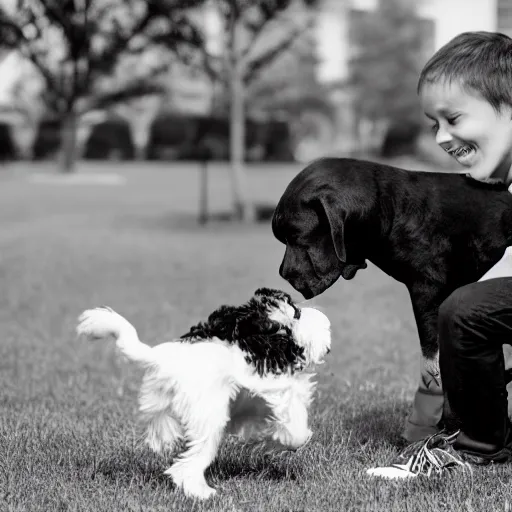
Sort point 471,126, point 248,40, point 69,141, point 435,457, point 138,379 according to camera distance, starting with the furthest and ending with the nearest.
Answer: point 69,141 < point 248,40 < point 138,379 < point 435,457 < point 471,126

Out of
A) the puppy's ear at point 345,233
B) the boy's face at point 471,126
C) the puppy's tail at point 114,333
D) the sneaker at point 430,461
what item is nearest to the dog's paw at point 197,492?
the puppy's tail at point 114,333

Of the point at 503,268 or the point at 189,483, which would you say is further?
the point at 503,268

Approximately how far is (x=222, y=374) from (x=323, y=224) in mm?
729

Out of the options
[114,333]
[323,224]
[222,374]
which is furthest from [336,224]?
[114,333]

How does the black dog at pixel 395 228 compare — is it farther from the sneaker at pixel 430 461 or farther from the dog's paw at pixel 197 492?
the dog's paw at pixel 197 492

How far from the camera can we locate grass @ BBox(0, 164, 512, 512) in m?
3.08

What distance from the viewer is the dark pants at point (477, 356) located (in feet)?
10.1

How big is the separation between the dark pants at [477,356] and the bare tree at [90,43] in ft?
36.4

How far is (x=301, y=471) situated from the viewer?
11.1ft

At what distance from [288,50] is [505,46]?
11.3 m

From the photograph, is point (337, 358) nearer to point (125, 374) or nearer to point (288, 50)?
point (125, 374)

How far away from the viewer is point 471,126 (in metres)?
3.07

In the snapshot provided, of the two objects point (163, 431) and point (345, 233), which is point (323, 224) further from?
point (163, 431)

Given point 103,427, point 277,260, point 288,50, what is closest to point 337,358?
point 103,427
